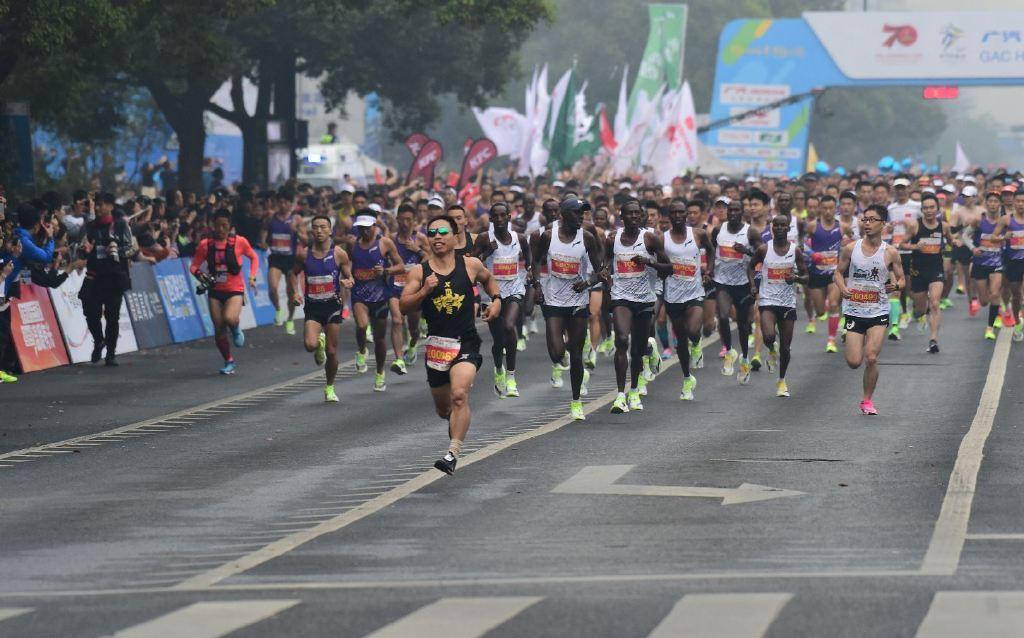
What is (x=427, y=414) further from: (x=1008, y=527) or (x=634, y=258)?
(x=1008, y=527)

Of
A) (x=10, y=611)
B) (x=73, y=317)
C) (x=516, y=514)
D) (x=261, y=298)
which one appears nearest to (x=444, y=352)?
(x=516, y=514)

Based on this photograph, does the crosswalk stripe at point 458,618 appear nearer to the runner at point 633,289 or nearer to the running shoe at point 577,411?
the running shoe at point 577,411

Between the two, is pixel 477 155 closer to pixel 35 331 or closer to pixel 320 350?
pixel 35 331

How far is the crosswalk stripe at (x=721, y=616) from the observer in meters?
8.42

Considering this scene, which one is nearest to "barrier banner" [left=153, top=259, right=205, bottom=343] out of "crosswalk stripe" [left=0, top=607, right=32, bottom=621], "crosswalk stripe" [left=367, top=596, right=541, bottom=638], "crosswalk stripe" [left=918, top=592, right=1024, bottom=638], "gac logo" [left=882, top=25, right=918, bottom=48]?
"crosswalk stripe" [left=0, top=607, right=32, bottom=621]

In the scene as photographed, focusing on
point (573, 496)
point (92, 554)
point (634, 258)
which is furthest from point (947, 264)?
point (92, 554)

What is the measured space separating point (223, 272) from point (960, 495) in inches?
461

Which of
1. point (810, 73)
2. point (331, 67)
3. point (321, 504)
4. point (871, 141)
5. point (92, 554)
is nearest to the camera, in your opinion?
point (92, 554)

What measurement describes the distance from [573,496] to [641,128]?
37.4m

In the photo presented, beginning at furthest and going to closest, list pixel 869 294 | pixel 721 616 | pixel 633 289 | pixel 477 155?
pixel 477 155 < pixel 633 289 < pixel 869 294 < pixel 721 616

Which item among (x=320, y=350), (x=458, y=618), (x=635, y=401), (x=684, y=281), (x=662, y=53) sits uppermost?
(x=662, y=53)

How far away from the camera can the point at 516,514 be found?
12.2 meters

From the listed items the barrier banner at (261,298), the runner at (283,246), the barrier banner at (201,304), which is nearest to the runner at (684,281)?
the runner at (283,246)

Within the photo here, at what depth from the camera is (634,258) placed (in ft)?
61.3
